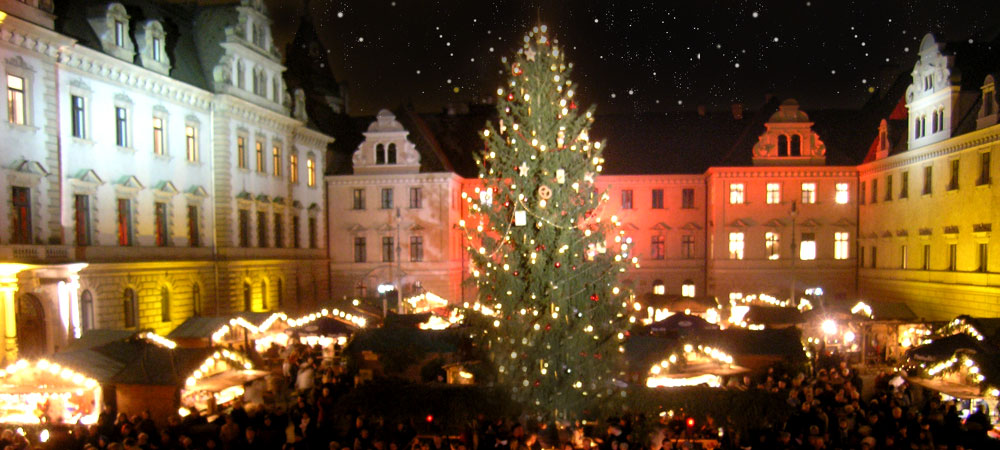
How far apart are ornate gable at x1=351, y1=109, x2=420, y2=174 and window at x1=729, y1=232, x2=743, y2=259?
17635 millimetres

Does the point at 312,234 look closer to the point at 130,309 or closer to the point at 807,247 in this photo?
the point at 130,309

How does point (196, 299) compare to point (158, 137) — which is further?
point (196, 299)

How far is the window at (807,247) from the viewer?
135 ft

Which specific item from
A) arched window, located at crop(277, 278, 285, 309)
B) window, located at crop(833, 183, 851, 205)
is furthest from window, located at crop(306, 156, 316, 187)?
window, located at crop(833, 183, 851, 205)

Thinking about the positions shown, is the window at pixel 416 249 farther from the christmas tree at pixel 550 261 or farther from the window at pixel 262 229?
the christmas tree at pixel 550 261

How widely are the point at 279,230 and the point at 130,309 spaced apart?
11565 mm

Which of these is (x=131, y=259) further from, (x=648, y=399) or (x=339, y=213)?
(x=648, y=399)

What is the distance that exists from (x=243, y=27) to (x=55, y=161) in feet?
38.9

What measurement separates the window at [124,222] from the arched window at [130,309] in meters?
1.83

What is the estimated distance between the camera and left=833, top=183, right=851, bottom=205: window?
135 feet

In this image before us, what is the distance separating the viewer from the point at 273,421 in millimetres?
14758

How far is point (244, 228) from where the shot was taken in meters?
34.7

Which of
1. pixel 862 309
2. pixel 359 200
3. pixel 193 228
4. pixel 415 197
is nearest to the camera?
pixel 862 309

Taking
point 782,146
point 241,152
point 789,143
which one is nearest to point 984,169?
point 789,143
